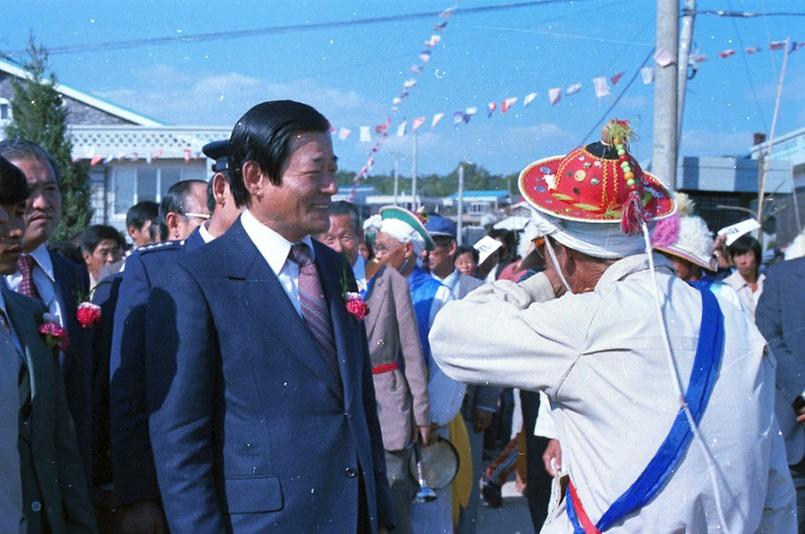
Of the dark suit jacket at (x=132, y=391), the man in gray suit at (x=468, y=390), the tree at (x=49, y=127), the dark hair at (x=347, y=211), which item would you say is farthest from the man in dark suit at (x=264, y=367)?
the tree at (x=49, y=127)

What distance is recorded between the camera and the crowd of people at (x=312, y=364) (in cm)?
230

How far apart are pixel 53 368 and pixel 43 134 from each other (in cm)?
1495

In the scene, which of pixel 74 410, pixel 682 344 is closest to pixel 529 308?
pixel 682 344

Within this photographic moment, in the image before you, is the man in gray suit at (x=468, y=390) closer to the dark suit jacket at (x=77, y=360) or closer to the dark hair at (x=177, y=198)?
the dark hair at (x=177, y=198)

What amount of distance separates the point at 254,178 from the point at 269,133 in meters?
0.14

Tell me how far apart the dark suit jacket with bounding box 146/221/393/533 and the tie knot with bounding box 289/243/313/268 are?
133mm

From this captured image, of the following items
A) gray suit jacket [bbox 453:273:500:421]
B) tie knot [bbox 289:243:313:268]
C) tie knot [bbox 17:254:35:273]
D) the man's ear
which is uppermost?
the man's ear

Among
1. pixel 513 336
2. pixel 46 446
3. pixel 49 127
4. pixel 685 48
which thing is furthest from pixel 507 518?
pixel 49 127

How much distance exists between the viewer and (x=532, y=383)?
2.36 metres

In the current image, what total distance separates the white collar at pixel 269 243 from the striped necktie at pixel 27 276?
870mm

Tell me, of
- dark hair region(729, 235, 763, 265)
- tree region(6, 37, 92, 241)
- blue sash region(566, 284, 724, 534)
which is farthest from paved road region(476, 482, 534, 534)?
tree region(6, 37, 92, 241)

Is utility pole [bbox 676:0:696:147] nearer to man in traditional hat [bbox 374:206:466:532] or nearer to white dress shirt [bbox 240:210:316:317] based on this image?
man in traditional hat [bbox 374:206:466:532]

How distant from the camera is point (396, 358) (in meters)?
5.46

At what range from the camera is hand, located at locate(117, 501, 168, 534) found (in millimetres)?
2818
